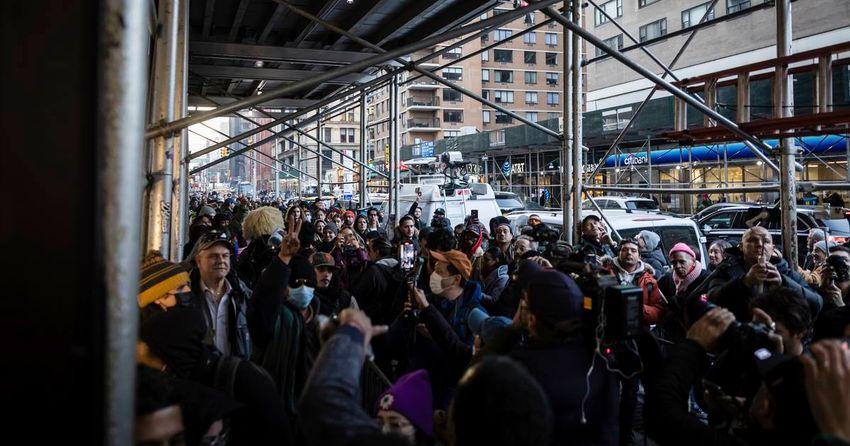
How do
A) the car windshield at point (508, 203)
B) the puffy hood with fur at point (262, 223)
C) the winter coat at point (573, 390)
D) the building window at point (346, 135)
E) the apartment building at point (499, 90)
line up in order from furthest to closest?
the building window at point (346, 135) < the apartment building at point (499, 90) < the car windshield at point (508, 203) < the puffy hood with fur at point (262, 223) < the winter coat at point (573, 390)

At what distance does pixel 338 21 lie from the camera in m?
9.27

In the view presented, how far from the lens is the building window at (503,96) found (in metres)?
66.2

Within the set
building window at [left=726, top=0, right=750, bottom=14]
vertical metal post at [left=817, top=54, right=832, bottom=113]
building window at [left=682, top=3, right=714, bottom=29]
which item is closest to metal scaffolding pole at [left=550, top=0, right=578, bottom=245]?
vertical metal post at [left=817, top=54, right=832, bottom=113]

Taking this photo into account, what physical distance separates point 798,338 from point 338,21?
812cm

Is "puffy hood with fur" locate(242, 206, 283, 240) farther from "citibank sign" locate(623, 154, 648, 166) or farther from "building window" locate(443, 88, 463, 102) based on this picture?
"building window" locate(443, 88, 463, 102)

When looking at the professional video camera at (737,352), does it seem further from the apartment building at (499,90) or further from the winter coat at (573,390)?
the apartment building at (499,90)

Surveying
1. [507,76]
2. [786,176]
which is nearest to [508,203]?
[786,176]

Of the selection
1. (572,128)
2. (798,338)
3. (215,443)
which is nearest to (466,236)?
(572,128)

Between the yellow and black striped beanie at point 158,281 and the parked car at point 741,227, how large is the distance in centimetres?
1053

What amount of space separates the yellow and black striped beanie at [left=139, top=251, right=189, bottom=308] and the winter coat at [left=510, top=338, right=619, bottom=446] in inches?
67.1

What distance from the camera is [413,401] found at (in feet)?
7.97

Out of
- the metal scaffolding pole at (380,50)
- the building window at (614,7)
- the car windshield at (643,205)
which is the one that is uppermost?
the building window at (614,7)

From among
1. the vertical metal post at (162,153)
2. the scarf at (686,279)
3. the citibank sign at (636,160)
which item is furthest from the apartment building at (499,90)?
the vertical metal post at (162,153)

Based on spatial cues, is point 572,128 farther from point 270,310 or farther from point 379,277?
point 270,310
